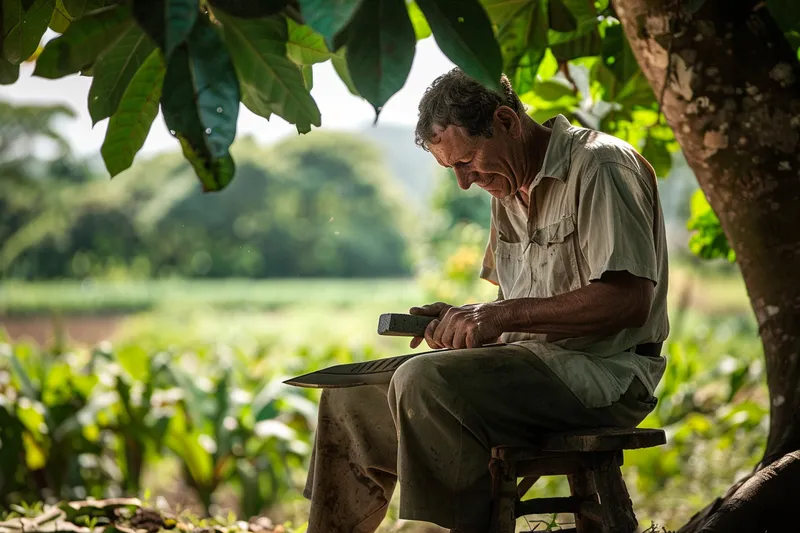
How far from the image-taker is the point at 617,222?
1643mm

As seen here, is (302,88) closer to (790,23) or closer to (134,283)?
(790,23)

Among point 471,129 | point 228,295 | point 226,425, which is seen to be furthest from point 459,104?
point 228,295

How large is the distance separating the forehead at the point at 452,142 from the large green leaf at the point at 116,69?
25.8 inches

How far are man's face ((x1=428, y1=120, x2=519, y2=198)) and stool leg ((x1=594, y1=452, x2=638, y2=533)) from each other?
0.61 meters

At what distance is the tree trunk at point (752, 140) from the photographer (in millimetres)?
2055

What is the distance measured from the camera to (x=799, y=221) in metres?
2.05

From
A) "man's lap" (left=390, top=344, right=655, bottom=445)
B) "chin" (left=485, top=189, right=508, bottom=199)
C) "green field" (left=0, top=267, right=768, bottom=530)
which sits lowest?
"green field" (left=0, top=267, right=768, bottom=530)

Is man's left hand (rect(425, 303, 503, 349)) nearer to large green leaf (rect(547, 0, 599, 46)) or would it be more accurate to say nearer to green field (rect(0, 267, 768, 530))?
large green leaf (rect(547, 0, 599, 46))

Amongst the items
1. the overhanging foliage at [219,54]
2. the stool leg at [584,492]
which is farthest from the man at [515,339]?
the overhanging foliage at [219,54]

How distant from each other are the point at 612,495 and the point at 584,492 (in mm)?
118

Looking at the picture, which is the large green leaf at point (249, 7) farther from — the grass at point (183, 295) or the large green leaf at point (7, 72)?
the grass at point (183, 295)

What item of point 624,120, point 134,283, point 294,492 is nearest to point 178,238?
point 134,283

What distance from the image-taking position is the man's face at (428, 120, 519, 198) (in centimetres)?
184

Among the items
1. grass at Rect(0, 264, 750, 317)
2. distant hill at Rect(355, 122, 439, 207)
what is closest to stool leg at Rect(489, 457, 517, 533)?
grass at Rect(0, 264, 750, 317)
